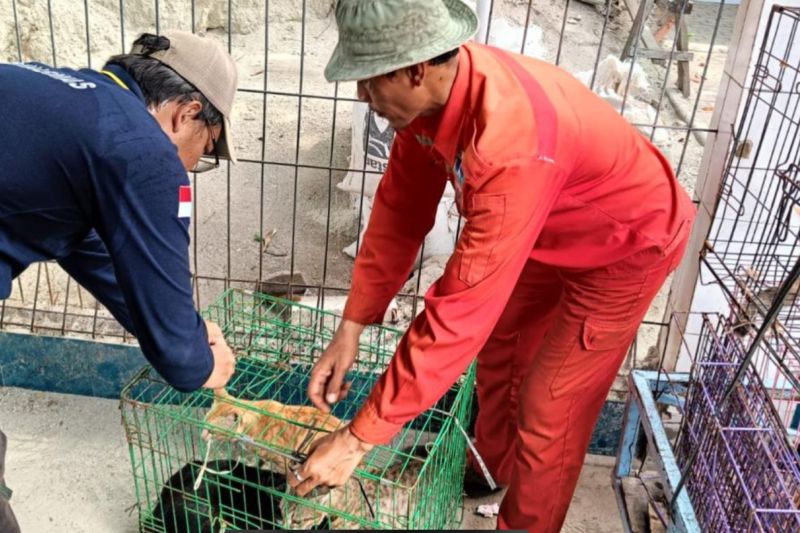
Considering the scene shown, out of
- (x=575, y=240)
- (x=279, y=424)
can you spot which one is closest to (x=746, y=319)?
(x=575, y=240)

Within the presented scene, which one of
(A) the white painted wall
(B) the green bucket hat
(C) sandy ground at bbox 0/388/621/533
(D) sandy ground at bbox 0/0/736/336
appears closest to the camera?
(B) the green bucket hat

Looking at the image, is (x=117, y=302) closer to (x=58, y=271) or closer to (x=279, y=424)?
(x=279, y=424)

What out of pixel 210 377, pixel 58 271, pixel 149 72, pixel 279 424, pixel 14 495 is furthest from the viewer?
pixel 58 271

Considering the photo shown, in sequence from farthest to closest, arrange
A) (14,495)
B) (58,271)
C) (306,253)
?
(306,253), (58,271), (14,495)

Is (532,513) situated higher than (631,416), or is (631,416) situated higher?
(631,416)

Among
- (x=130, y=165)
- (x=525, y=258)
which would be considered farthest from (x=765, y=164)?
(x=130, y=165)

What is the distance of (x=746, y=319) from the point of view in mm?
2240

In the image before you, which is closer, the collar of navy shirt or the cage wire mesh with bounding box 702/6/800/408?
the collar of navy shirt

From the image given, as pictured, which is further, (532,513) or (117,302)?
(532,513)

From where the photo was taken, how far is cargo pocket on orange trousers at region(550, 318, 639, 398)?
239cm

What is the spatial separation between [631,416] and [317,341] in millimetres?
1244

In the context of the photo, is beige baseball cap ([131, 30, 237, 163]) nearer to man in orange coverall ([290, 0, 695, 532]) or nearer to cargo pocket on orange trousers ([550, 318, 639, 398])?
man in orange coverall ([290, 0, 695, 532])

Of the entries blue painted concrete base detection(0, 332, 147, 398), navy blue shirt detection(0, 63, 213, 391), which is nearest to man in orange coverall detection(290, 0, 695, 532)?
navy blue shirt detection(0, 63, 213, 391)

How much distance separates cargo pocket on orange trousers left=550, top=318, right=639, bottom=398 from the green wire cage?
32 centimetres
